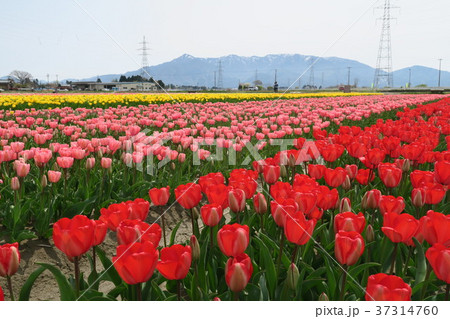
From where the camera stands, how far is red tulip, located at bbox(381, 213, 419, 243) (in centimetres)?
187

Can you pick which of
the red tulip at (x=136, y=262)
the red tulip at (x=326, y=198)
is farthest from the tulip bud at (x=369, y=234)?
the red tulip at (x=136, y=262)

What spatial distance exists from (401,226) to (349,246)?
36 centimetres

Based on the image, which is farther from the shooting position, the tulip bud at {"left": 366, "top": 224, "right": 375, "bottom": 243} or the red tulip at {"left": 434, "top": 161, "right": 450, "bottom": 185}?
the red tulip at {"left": 434, "top": 161, "right": 450, "bottom": 185}

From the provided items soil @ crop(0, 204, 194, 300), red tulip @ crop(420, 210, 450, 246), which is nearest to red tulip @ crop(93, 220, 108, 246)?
soil @ crop(0, 204, 194, 300)

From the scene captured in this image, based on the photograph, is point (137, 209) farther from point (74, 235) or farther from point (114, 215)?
point (74, 235)

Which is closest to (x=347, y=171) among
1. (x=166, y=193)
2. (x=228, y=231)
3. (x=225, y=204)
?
(x=225, y=204)

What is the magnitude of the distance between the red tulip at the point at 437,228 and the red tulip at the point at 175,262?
3.82ft

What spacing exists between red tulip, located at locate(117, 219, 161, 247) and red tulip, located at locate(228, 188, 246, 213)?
69 cm

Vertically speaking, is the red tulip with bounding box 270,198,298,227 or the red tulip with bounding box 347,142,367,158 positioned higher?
the red tulip with bounding box 347,142,367,158

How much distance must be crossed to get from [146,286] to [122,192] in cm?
226

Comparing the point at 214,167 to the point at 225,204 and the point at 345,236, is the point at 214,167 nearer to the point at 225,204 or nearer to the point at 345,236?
the point at 225,204

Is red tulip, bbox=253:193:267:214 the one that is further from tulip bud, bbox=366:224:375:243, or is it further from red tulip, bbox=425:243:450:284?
Answer: red tulip, bbox=425:243:450:284

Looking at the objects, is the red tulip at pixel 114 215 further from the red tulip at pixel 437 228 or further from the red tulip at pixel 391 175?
the red tulip at pixel 391 175

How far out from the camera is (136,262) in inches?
59.0
